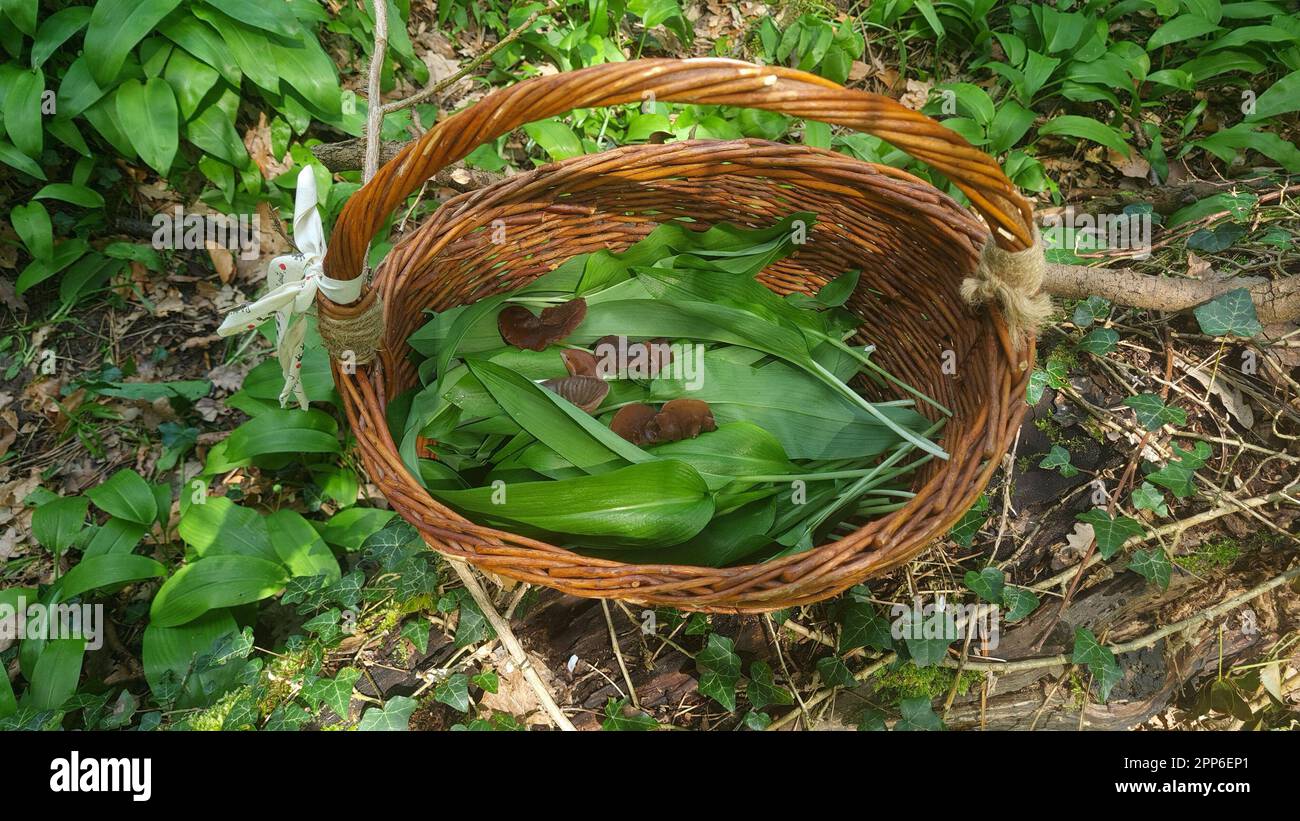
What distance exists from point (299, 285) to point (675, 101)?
0.70m

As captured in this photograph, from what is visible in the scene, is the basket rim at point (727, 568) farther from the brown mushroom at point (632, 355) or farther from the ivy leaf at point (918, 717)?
the brown mushroom at point (632, 355)

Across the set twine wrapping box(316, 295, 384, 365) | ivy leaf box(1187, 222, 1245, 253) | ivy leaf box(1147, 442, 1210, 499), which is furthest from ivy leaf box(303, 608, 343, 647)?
ivy leaf box(1187, 222, 1245, 253)

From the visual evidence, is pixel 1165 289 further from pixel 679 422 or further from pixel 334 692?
pixel 334 692

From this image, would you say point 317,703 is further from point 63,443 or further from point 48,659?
point 63,443

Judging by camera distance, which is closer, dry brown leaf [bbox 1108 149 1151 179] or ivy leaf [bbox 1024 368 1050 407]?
ivy leaf [bbox 1024 368 1050 407]

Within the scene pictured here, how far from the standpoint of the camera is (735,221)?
186cm

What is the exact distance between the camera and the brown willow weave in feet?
3.78

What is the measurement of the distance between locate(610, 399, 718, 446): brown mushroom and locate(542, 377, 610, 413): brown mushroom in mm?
89

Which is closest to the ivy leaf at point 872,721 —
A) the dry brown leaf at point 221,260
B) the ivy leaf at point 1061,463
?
the ivy leaf at point 1061,463

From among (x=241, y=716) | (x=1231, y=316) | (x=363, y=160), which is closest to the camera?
(x=241, y=716)

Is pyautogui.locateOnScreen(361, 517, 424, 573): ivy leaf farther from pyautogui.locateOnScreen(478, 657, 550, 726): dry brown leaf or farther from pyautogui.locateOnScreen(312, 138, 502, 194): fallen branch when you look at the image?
pyautogui.locateOnScreen(312, 138, 502, 194): fallen branch

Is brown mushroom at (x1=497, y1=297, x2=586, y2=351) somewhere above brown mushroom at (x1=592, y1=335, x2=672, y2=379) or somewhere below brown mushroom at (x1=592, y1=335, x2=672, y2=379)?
above

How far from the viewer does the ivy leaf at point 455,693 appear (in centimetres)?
146

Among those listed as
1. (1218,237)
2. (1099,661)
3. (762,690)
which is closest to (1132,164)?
(1218,237)
